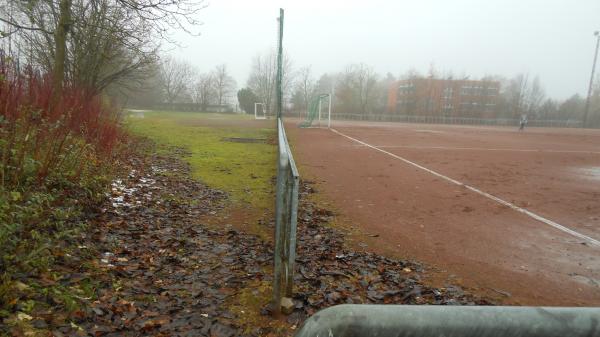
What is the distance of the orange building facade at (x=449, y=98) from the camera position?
7194 cm

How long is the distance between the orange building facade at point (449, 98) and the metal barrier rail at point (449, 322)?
74.1 m

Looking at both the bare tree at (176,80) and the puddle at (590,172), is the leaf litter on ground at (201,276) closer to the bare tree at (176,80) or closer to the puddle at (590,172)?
the puddle at (590,172)

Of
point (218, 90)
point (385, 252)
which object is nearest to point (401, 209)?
point (385, 252)

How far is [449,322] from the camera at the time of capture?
0.87 metres

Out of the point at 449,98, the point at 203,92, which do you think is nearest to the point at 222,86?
the point at 203,92

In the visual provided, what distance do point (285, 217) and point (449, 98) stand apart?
7865 centimetres

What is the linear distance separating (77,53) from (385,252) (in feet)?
41.6

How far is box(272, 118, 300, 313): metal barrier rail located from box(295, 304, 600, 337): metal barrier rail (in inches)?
61.6

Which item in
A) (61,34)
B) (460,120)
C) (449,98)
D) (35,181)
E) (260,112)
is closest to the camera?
(35,181)

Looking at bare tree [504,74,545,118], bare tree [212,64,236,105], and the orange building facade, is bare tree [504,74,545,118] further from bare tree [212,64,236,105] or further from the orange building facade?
bare tree [212,64,236,105]

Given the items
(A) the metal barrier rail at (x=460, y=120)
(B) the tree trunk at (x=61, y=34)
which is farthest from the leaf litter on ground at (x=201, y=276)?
(A) the metal barrier rail at (x=460, y=120)

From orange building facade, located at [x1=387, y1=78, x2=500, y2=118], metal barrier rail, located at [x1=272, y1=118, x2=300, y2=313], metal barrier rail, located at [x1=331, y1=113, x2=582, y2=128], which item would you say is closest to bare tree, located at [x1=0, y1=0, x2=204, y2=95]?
metal barrier rail, located at [x1=272, y1=118, x2=300, y2=313]

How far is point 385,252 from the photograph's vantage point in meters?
4.34

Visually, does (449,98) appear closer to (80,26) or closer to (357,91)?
(357,91)
